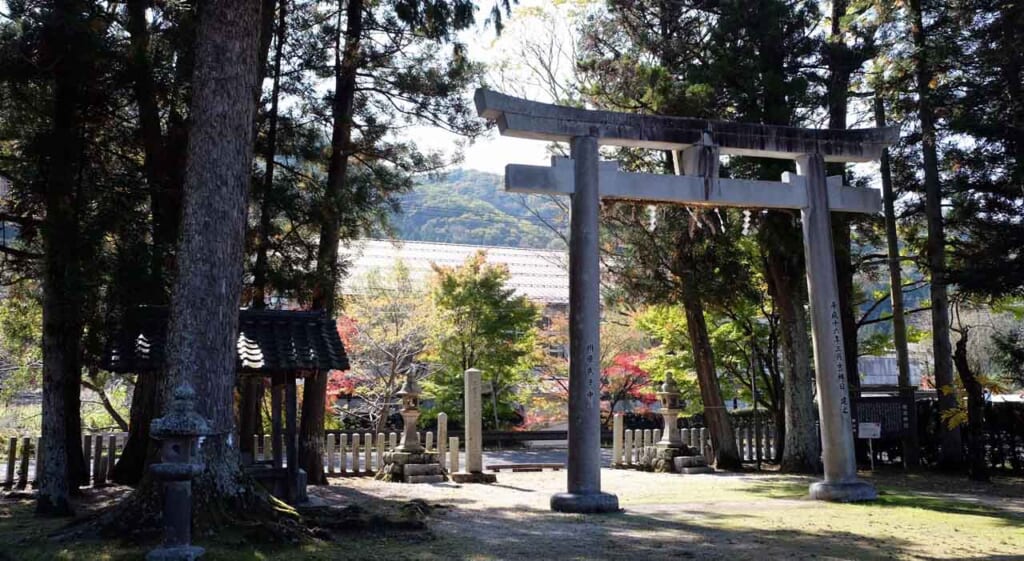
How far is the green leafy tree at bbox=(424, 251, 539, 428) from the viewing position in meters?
23.6

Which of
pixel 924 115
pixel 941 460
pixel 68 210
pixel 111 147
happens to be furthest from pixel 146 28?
pixel 941 460

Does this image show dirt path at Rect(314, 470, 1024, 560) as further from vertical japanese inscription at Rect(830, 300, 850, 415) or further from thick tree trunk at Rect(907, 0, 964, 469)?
thick tree trunk at Rect(907, 0, 964, 469)

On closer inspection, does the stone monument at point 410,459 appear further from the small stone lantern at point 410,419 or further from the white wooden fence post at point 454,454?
the white wooden fence post at point 454,454

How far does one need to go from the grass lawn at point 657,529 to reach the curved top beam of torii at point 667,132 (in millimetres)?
4579

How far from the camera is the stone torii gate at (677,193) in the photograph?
1030 centimetres

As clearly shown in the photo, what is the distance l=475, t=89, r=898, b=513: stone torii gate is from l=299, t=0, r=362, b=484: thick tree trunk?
434 cm

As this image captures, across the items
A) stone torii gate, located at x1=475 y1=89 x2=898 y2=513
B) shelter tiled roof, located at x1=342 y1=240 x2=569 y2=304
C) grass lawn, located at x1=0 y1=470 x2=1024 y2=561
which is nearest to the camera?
grass lawn, located at x1=0 y1=470 x2=1024 y2=561

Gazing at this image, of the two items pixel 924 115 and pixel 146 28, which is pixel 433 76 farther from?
pixel 924 115

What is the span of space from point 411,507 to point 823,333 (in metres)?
5.83

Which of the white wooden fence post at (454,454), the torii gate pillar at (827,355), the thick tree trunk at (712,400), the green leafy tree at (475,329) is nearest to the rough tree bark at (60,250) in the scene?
the white wooden fence post at (454,454)

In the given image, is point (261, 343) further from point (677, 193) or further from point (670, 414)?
point (670, 414)

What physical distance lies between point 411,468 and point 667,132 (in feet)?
24.3

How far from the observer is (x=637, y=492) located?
1300 centimetres

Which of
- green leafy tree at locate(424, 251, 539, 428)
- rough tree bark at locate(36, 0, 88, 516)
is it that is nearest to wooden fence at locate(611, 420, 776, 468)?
green leafy tree at locate(424, 251, 539, 428)
